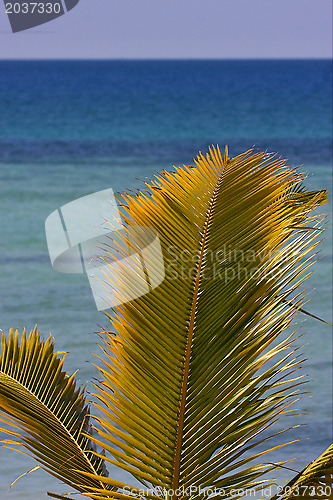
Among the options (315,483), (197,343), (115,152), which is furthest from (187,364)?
(115,152)

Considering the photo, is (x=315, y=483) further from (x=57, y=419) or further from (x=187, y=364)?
(x=57, y=419)

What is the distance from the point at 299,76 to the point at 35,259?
30746 millimetres

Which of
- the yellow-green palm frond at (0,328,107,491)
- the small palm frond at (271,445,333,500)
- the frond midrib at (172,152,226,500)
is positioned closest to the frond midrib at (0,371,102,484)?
the yellow-green palm frond at (0,328,107,491)

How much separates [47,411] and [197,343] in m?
0.35

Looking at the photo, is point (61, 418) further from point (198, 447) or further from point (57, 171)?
point (57, 171)

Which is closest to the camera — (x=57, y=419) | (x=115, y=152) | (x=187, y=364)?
(x=187, y=364)

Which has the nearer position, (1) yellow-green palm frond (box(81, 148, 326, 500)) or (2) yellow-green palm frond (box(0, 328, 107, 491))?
(1) yellow-green palm frond (box(81, 148, 326, 500))

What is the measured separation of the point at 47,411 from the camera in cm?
128

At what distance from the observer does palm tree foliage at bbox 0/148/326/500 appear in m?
1.07

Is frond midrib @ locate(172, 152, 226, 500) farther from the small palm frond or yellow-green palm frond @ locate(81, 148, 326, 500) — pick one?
the small palm frond

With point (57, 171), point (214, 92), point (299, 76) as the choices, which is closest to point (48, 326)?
point (57, 171)

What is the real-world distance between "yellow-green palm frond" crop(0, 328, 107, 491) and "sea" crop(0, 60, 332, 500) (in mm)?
468

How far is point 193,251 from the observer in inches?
51.1

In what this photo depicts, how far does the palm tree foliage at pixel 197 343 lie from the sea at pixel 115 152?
159mm
